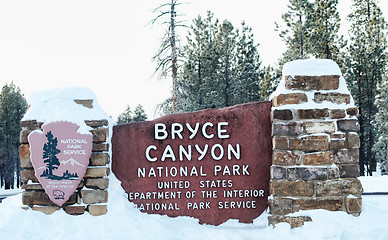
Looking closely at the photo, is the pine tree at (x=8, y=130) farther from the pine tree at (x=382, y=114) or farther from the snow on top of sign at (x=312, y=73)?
the snow on top of sign at (x=312, y=73)

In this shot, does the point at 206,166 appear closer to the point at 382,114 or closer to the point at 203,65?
the point at 203,65

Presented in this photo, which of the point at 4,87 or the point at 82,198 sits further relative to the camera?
the point at 4,87

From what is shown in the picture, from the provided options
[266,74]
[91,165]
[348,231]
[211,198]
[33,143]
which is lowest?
[348,231]

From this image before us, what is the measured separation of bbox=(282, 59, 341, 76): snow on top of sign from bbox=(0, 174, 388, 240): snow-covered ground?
171 cm

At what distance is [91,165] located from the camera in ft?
16.0

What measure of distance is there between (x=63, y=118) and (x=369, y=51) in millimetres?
22250

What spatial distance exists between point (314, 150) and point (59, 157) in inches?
124

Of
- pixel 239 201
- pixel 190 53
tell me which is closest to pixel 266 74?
pixel 190 53

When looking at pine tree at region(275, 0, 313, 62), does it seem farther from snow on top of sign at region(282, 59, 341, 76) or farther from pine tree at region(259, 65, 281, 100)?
snow on top of sign at region(282, 59, 341, 76)

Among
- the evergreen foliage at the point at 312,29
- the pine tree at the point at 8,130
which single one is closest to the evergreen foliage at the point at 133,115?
the pine tree at the point at 8,130

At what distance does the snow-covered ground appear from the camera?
14.7ft

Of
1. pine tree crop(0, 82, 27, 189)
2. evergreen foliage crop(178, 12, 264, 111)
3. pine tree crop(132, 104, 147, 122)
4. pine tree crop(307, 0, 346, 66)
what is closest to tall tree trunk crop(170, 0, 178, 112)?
evergreen foliage crop(178, 12, 264, 111)

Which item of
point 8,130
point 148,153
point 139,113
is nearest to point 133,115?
point 139,113

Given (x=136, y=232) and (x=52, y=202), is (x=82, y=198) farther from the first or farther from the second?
(x=136, y=232)
